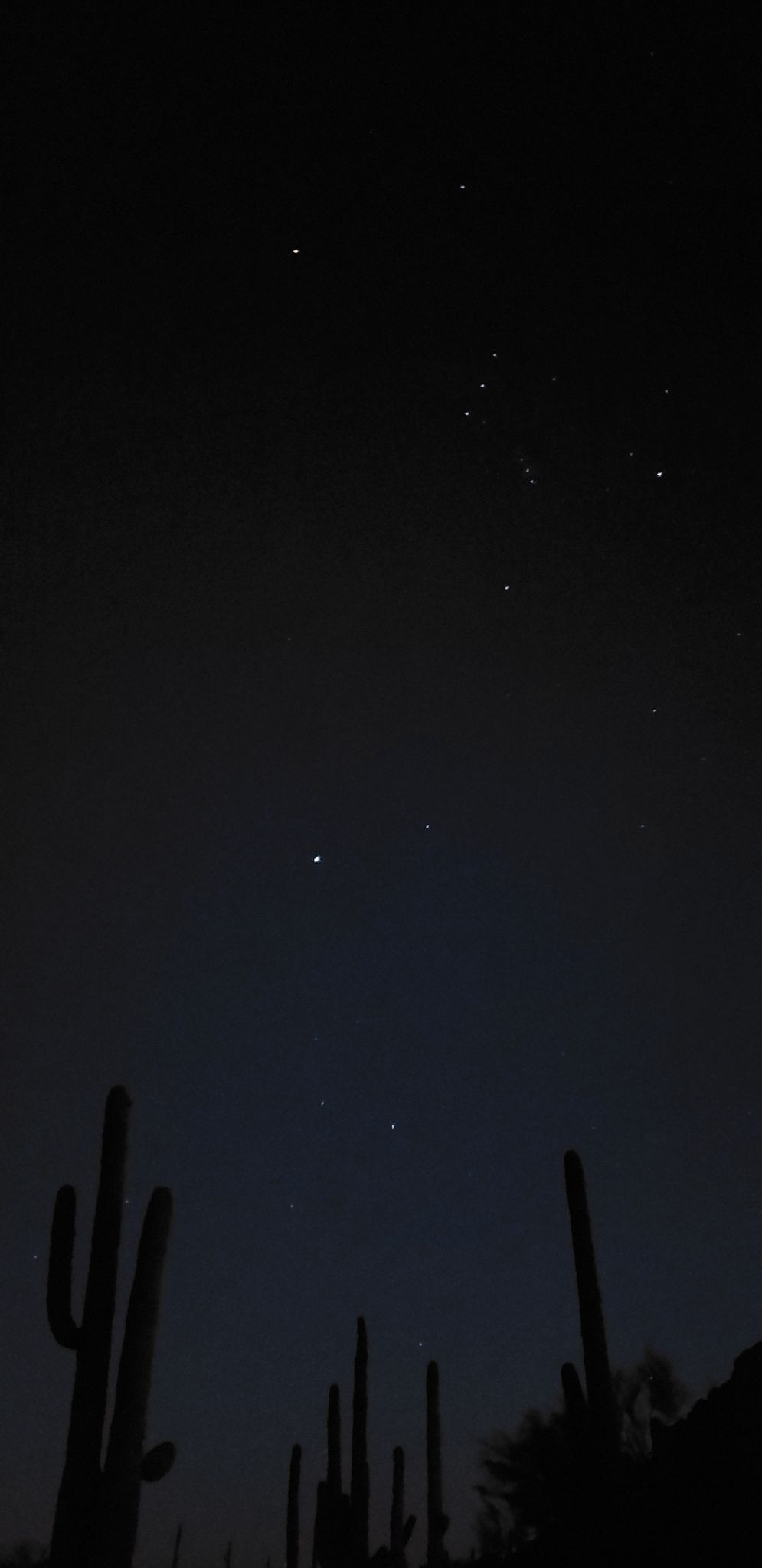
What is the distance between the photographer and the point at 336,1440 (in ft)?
52.0

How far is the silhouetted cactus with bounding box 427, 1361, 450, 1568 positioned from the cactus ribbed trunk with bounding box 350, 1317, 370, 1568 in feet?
3.04

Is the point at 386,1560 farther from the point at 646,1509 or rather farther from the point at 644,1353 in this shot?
the point at 644,1353

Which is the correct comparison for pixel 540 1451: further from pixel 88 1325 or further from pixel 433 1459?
pixel 88 1325

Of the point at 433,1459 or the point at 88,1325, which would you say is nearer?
the point at 88,1325

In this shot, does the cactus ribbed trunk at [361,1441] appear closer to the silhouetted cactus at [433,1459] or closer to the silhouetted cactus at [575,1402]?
the silhouetted cactus at [433,1459]

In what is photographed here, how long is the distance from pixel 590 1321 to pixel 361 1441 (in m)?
5.98

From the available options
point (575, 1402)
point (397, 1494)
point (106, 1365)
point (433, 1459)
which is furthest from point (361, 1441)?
point (106, 1365)

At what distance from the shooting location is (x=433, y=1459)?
49.2 feet

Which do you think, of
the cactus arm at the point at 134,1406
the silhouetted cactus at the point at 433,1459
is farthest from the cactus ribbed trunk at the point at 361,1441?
the cactus arm at the point at 134,1406

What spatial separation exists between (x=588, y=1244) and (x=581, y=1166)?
2.36 feet

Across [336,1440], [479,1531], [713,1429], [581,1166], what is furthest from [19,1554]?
[713,1429]

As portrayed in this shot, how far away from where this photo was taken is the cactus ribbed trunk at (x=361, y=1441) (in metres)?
13.5

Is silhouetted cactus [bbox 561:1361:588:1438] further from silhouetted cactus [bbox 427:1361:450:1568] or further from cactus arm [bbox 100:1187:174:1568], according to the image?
silhouetted cactus [bbox 427:1361:450:1568]

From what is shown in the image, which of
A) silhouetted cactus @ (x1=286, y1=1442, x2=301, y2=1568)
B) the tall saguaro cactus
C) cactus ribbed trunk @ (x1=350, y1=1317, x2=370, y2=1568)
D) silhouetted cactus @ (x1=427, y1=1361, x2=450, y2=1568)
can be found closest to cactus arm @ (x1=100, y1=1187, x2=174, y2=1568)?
the tall saguaro cactus
